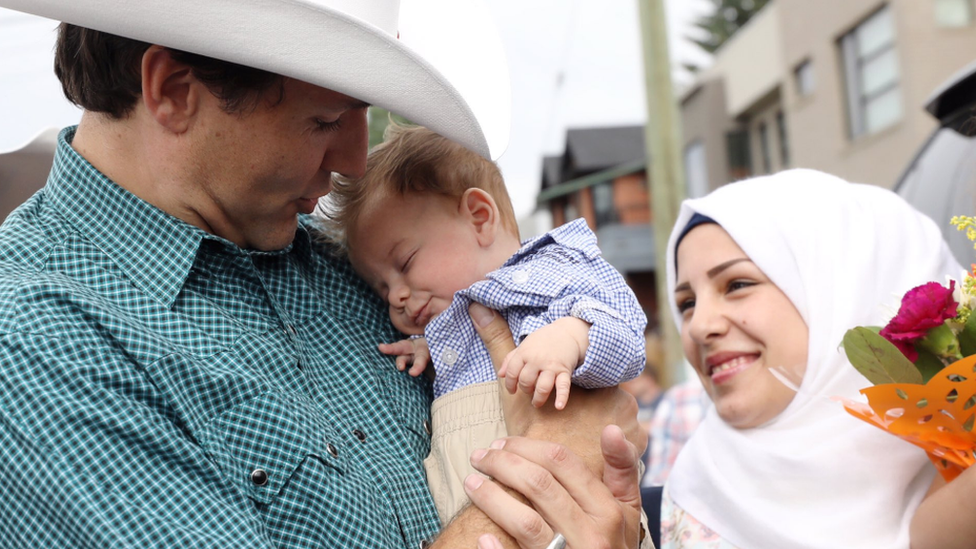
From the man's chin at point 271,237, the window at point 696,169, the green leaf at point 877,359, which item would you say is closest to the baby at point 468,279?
the man's chin at point 271,237

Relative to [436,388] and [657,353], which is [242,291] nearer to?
[436,388]

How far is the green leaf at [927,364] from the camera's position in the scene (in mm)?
2240

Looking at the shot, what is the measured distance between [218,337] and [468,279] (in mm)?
821

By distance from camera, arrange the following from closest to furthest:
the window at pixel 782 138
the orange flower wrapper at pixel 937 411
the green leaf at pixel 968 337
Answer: the orange flower wrapper at pixel 937 411, the green leaf at pixel 968 337, the window at pixel 782 138

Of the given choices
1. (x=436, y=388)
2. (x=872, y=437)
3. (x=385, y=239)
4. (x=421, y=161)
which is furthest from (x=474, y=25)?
(x=872, y=437)

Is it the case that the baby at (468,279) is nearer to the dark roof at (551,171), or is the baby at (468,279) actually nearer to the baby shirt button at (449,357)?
the baby shirt button at (449,357)

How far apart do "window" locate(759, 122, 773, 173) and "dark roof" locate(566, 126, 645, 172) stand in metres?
19.1

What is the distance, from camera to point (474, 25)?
2.32m

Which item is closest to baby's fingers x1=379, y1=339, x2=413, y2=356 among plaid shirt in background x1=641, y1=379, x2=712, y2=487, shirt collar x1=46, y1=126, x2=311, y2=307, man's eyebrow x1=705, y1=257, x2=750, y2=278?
shirt collar x1=46, y1=126, x2=311, y2=307

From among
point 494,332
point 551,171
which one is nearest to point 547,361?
point 494,332

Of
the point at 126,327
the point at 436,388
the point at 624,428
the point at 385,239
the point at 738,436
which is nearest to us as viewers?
the point at 126,327

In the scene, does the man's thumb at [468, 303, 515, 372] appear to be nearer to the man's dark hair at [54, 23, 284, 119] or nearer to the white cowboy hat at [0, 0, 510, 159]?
the white cowboy hat at [0, 0, 510, 159]

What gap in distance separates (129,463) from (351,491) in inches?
16.4

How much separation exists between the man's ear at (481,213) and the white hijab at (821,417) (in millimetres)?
815
